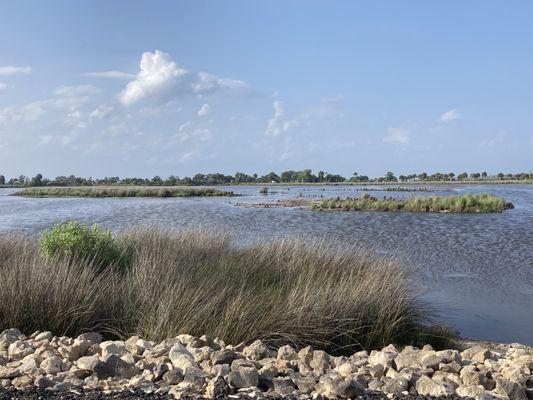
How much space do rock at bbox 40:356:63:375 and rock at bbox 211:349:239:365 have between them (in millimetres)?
1563

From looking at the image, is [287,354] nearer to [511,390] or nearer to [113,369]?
[113,369]

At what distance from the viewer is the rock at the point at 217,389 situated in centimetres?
479

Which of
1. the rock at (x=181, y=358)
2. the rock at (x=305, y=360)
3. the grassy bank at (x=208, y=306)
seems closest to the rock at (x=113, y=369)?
the rock at (x=181, y=358)

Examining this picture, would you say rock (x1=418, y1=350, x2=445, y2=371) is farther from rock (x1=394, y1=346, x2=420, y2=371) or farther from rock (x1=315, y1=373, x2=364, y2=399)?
rock (x1=315, y1=373, x2=364, y2=399)

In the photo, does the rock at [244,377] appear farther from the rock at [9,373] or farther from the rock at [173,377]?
the rock at [9,373]

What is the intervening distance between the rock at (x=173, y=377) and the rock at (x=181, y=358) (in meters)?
0.07

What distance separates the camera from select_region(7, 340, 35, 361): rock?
19.3 ft

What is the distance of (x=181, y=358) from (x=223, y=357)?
0.43 m

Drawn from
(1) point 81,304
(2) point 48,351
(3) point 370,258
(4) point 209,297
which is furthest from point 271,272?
(2) point 48,351

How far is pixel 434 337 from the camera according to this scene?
27.0 ft

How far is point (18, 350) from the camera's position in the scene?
19.6 ft

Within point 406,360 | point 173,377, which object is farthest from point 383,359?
point 173,377

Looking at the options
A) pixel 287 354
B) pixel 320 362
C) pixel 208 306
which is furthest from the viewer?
pixel 208 306

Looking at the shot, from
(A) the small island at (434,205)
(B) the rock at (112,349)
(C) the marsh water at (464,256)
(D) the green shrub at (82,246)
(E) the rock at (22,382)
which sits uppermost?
(D) the green shrub at (82,246)
